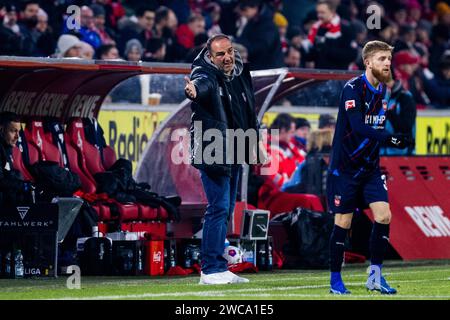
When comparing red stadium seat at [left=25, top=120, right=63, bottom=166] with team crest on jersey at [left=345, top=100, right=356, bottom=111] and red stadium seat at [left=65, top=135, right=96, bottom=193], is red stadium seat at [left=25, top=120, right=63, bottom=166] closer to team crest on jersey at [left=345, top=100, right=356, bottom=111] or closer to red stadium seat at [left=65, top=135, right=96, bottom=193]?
red stadium seat at [left=65, top=135, right=96, bottom=193]

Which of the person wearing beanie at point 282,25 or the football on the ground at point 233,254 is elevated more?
the person wearing beanie at point 282,25

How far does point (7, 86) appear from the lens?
1591 cm

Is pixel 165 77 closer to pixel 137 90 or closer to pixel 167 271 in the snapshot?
pixel 137 90

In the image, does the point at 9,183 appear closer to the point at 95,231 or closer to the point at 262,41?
the point at 95,231

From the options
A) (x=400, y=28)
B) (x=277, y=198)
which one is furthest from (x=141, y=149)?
(x=400, y=28)

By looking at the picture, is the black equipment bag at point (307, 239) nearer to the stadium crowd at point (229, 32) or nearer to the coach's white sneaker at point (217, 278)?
the coach's white sneaker at point (217, 278)

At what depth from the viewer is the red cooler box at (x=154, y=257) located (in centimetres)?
1488

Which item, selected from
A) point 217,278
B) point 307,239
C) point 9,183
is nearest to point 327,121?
point 307,239

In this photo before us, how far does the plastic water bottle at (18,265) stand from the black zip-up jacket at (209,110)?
7.39 feet

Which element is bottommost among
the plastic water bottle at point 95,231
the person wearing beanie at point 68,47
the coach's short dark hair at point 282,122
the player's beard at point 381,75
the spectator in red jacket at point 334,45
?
the plastic water bottle at point 95,231

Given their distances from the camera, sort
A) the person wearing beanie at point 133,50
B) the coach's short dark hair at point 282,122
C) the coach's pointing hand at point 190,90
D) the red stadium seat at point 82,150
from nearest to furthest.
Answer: the coach's pointing hand at point 190,90 → the red stadium seat at point 82,150 → the coach's short dark hair at point 282,122 → the person wearing beanie at point 133,50

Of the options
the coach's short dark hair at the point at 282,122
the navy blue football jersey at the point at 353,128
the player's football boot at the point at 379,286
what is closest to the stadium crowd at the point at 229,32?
the coach's short dark hair at the point at 282,122

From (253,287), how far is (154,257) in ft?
8.18

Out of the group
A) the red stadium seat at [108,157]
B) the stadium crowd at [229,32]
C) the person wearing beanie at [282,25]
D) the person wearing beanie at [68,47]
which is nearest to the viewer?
the red stadium seat at [108,157]
